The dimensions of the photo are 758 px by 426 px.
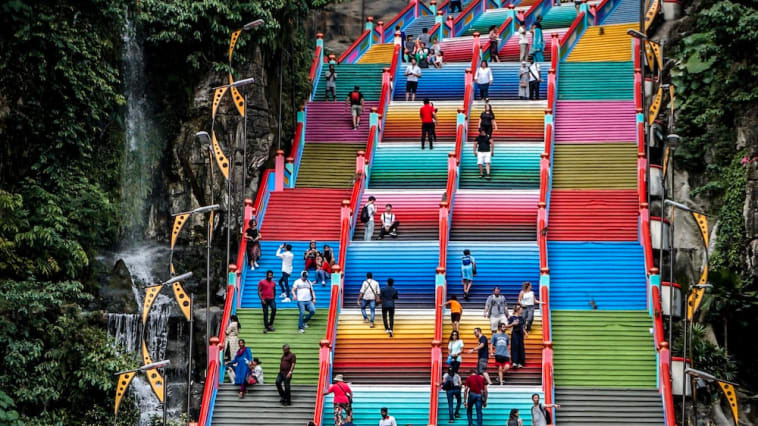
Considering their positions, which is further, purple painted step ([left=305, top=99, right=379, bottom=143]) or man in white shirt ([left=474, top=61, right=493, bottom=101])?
man in white shirt ([left=474, top=61, right=493, bottom=101])

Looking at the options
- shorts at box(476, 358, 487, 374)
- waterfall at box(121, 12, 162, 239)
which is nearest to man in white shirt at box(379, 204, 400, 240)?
shorts at box(476, 358, 487, 374)

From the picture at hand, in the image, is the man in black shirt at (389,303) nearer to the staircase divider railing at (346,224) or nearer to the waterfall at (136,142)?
the staircase divider railing at (346,224)

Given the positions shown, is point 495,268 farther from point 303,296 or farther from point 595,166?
point 595,166

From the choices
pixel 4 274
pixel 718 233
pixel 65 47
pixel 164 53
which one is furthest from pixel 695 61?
pixel 4 274

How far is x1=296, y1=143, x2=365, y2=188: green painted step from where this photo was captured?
41.9 metres

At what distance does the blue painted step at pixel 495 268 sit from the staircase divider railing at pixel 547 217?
474 mm

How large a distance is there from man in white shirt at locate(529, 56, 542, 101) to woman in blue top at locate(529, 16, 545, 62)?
2162 millimetres

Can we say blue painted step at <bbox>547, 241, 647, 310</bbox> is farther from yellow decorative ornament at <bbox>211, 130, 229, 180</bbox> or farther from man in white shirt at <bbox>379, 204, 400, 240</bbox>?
yellow decorative ornament at <bbox>211, 130, 229, 180</bbox>

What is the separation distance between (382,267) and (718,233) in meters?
10.5

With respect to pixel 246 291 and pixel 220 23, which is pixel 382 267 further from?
pixel 220 23

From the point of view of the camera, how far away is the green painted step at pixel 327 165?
137 ft

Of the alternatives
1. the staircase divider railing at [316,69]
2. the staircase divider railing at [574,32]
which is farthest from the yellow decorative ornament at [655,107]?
the staircase divider railing at [316,69]

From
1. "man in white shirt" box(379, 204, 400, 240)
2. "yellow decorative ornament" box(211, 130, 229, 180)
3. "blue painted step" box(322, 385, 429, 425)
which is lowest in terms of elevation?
"blue painted step" box(322, 385, 429, 425)

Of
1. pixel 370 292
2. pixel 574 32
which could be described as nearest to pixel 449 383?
pixel 370 292
